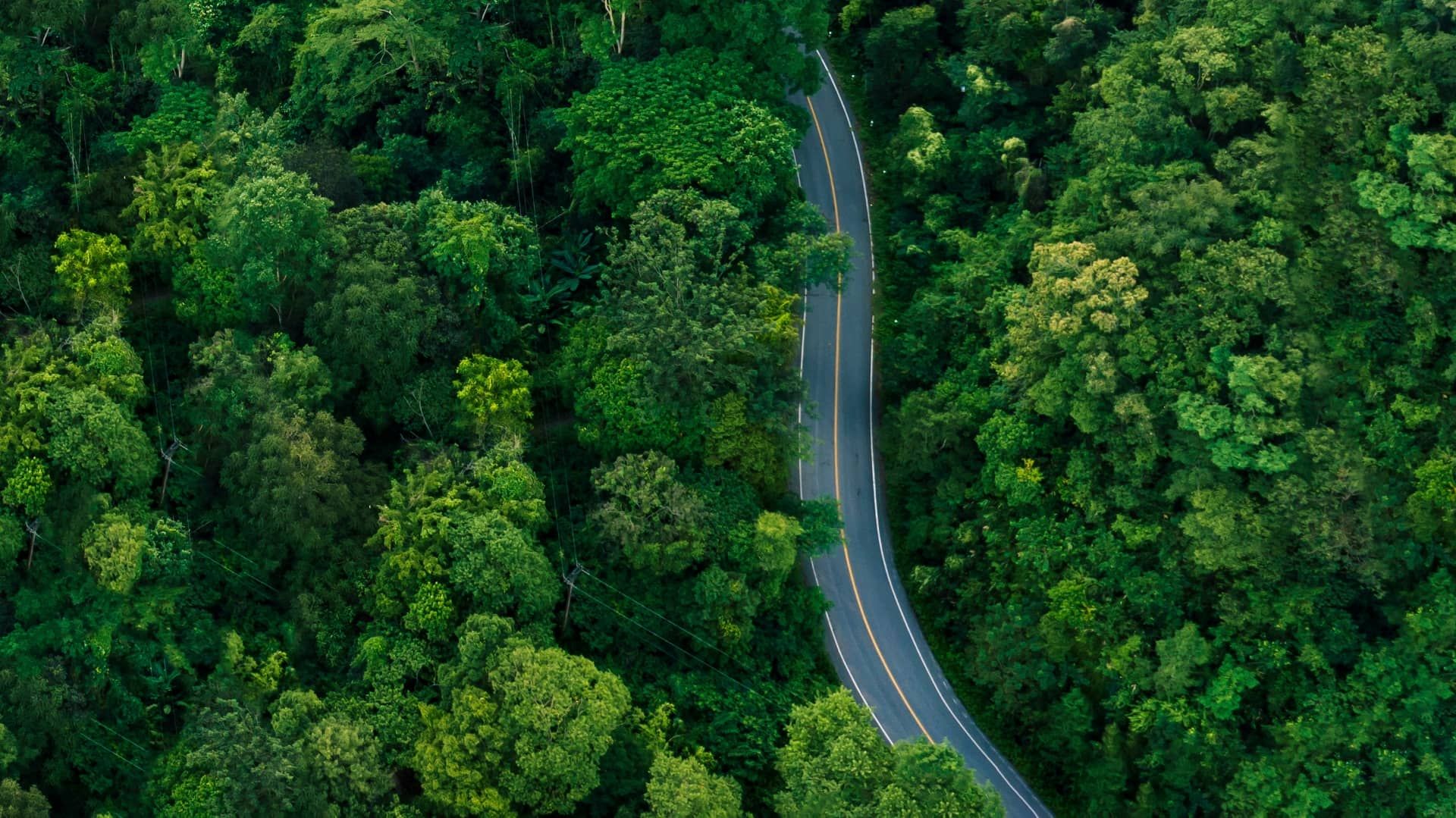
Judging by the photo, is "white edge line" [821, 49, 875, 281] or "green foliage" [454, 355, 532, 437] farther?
"white edge line" [821, 49, 875, 281]

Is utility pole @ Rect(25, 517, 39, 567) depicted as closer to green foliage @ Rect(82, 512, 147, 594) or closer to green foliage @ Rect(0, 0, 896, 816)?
green foliage @ Rect(0, 0, 896, 816)

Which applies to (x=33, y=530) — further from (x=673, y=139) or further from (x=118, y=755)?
(x=673, y=139)

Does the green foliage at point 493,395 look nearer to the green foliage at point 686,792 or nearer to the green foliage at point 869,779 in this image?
the green foliage at point 686,792

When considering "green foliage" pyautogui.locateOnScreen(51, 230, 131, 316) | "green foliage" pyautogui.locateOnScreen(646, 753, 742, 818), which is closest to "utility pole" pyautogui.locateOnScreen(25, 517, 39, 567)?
"green foliage" pyautogui.locateOnScreen(51, 230, 131, 316)

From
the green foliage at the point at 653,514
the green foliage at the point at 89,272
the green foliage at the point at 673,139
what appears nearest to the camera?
the green foliage at the point at 653,514

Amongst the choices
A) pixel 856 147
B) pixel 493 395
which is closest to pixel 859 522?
pixel 493 395

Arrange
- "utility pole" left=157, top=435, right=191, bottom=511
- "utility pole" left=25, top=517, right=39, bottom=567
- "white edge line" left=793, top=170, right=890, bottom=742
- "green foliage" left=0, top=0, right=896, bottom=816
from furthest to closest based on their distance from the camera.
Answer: "white edge line" left=793, top=170, right=890, bottom=742 < "utility pole" left=157, top=435, right=191, bottom=511 < "utility pole" left=25, top=517, right=39, bottom=567 < "green foliage" left=0, top=0, right=896, bottom=816

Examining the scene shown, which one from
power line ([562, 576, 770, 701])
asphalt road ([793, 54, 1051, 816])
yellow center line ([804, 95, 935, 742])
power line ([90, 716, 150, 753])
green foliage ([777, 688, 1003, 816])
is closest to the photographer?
green foliage ([777, 688, 1003, 816])

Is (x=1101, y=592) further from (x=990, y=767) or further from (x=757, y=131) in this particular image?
(x=757, y=131)

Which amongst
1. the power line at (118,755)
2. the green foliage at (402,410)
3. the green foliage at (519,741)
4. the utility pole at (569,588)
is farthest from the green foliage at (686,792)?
the power line at (118,755)
